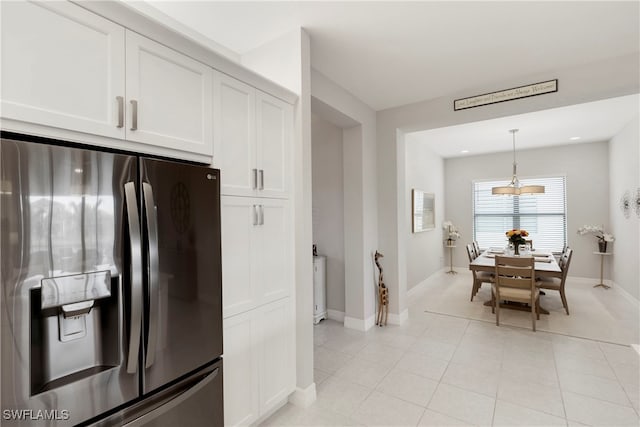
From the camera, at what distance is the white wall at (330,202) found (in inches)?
159

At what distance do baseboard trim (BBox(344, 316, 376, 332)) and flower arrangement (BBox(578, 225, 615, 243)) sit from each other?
5.05 m

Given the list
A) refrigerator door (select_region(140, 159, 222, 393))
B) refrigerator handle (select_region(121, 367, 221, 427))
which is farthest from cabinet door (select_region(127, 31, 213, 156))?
refrigerator handle (select_region(121, 367, 221, 427))

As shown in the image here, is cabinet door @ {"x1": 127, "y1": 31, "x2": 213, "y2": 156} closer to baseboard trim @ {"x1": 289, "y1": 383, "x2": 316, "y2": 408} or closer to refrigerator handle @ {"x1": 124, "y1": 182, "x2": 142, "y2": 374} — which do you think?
refrigerator handle @ {"x1": 124, "y1": 182, "x2": 142, "y2": 374}

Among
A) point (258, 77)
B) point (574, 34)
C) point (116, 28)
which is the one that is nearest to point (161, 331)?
point (116, 28)

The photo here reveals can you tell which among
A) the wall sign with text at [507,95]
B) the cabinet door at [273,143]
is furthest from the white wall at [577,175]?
the cabinet door at [273,143]

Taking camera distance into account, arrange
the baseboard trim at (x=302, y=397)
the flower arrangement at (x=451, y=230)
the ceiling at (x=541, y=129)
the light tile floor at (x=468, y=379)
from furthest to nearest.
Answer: the flower arrangement at (x=451, y=230)
the ceiling at (x=541, y=129)
the baseboard trim at (x=302, y=397)
the light tile floor at (x=468, y=379)

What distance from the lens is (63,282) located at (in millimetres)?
1056

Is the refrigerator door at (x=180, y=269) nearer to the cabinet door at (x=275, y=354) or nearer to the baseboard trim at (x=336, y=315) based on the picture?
the cabinet door at (x=275, y=354)

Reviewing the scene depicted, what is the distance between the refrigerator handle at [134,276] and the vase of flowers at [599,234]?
748 cm

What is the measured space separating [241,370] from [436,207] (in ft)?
19.8

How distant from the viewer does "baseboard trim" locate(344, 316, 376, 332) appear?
12.3ft

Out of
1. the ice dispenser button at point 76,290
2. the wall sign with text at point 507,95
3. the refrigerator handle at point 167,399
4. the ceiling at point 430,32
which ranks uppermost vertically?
the ceiling at point 430,32

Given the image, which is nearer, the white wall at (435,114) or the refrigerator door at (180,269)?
the refrigerator door at (180,269)

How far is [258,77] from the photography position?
6.28 feet
